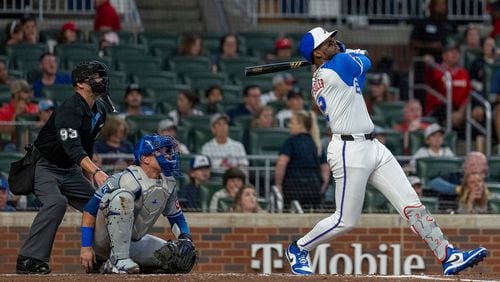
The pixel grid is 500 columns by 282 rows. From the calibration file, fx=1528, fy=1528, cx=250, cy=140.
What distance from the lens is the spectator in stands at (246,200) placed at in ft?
41.5

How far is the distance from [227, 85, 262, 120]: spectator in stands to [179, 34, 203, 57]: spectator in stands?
1.78 meters

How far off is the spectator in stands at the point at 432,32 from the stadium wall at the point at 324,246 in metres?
5.82

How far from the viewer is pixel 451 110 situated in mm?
16922

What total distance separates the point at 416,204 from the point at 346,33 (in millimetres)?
9415

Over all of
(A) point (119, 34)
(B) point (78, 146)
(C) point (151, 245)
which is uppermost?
(A) point (119, 34)

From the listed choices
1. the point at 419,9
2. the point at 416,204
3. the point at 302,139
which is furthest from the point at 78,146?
the point at 419,9

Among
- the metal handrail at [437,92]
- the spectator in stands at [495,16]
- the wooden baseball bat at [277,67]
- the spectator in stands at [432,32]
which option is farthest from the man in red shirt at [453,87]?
the wooden baseball bat at [277,67]

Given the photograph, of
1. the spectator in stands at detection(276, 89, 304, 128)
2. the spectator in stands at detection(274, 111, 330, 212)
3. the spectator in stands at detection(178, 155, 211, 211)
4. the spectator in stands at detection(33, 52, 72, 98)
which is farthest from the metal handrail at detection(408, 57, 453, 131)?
the spectator in stands at detection(33, 52, 72, 98)

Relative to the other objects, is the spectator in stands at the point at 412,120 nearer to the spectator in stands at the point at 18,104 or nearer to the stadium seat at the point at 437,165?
the stadium seat at the point at 437,165

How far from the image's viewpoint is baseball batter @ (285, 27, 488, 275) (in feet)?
32.2

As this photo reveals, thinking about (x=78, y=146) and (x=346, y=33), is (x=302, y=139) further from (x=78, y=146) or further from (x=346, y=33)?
(x=346, y=33)

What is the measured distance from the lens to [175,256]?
9812mm

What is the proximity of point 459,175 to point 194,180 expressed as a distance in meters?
2.36

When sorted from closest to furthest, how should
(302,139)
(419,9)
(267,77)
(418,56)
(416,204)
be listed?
1. (416,204)
2. (302,139)
3. (267,77)
4. (418,56)
5. (419,9)
